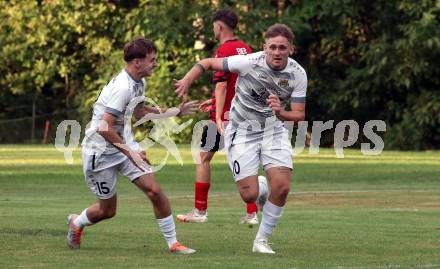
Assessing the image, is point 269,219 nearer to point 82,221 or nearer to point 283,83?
point 283,83

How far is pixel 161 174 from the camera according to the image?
2755 centimetres

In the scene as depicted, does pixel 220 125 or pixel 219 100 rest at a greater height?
pixel 219 100

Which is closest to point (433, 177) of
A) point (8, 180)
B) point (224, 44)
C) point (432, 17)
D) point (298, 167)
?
point (298, 167)

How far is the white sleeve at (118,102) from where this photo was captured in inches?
454

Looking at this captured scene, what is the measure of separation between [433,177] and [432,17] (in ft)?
50.0

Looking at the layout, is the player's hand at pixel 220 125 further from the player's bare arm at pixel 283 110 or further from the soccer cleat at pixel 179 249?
the soccer cleat at pixel 179 249

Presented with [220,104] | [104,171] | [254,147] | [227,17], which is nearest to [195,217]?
[220,104]

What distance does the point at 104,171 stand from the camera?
11.9 metres

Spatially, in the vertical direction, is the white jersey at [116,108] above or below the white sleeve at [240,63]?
below

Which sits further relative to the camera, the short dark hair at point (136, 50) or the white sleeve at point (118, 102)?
the short dark hair at point (136, 50)

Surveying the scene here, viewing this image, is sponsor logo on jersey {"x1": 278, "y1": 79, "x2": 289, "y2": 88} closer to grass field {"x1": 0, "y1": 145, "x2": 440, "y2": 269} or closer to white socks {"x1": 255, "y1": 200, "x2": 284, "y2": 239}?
white socks {"x1": 255, "y1": 200, "x2": 284, "y2": 239}

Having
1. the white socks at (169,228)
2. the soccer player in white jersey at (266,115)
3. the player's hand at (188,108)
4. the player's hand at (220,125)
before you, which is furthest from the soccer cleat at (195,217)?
the player's hand at (188,108)

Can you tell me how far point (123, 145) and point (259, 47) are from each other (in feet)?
101

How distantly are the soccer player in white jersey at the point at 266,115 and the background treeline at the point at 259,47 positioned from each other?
27.9 metres
